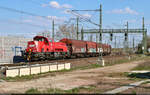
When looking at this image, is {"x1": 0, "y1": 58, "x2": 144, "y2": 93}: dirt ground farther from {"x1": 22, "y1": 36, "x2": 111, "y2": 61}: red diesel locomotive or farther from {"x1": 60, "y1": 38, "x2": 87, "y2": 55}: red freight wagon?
{"x1": 60, "y1": 38, "x2": 87, "y2": 55}: red freight wagon

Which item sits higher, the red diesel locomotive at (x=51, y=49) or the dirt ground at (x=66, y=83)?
the red diesel locomotive at (x=51, y=49)

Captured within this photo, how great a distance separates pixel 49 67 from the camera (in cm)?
2202

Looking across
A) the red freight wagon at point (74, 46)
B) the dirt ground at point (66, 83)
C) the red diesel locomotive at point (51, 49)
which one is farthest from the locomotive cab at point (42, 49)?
the dirt ground at point (66, 83)

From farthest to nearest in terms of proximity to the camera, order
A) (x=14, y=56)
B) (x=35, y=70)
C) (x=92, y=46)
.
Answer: (x=92, y=46), (x=14, y=56), (x=35, y=70)

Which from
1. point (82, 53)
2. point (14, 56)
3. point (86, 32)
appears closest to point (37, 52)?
point (14, 56)

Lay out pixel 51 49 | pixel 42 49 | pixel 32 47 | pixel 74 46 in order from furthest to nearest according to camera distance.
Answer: pixel 74 46, pixel 51 49, pixel 42 49, pixel 32 47

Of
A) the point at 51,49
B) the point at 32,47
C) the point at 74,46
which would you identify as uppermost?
the point at 74,46

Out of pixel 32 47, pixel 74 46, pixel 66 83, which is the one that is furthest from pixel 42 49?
pixel 66 83

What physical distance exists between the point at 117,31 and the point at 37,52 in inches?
1548

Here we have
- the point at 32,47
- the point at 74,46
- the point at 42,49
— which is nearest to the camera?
the point at 32,47

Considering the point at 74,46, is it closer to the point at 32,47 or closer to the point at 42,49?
the point at 42,49

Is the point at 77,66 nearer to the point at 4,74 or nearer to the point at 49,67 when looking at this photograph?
the point at 49,67

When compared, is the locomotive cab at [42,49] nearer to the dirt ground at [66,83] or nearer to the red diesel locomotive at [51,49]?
the red diesel locomotive at [51,49]

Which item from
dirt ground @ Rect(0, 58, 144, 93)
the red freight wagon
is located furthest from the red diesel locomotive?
dirt ground @ Rect(0, 58, 144, 93)
